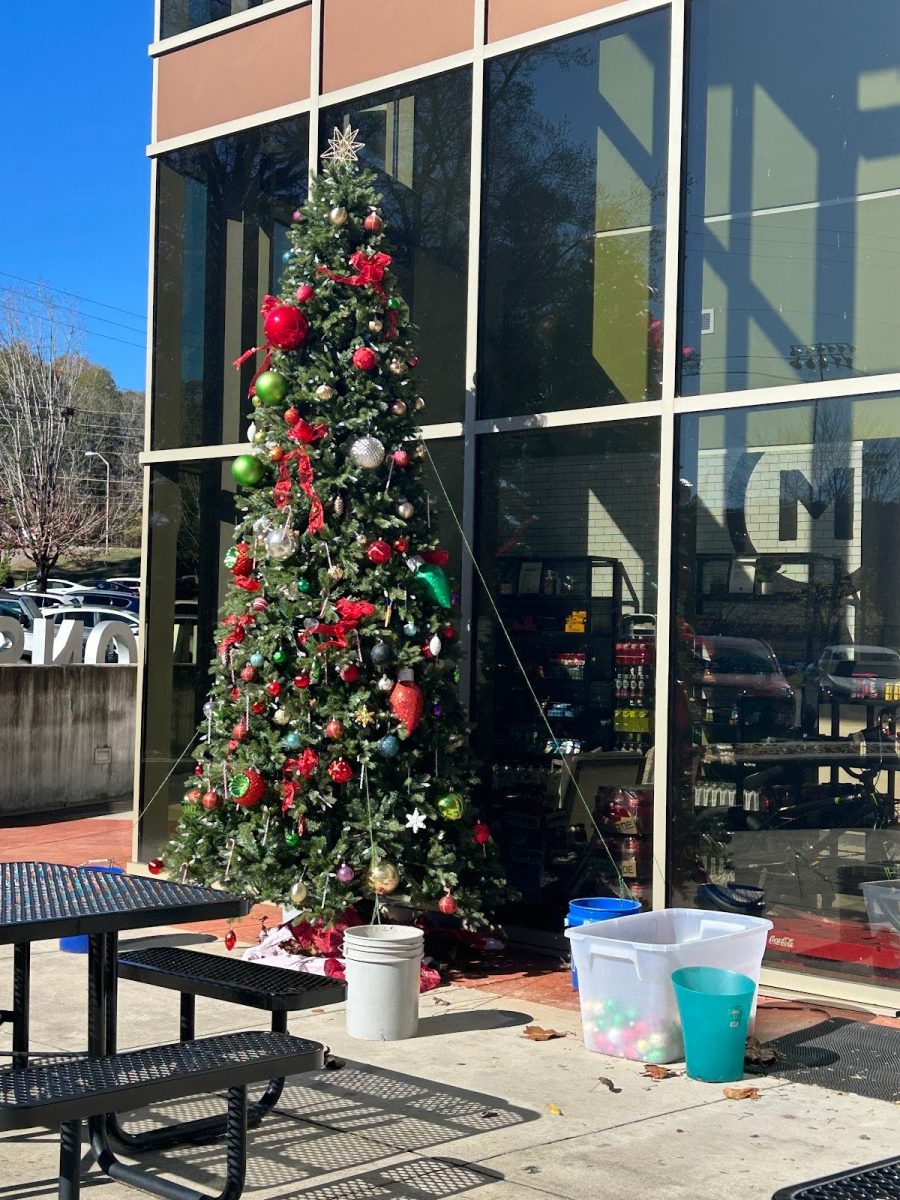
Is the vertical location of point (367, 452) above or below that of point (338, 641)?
above

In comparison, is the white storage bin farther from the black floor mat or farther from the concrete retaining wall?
the concrete retaining wall

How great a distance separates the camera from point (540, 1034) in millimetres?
6328

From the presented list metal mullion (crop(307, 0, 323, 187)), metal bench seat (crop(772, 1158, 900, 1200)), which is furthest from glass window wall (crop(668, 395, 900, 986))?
metal bench seat (crop(772, 1158, 900, 1200))

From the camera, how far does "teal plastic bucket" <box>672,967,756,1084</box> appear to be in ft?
18.4

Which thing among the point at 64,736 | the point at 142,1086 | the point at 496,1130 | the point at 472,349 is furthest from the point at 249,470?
the point at 64,736

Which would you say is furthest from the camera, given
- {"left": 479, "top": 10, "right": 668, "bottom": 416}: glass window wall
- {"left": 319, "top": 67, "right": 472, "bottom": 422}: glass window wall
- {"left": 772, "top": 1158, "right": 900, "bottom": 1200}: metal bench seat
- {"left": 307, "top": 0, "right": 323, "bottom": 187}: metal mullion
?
{"left": 307, "top": 0, "right": 323, "bottom": 187}: metal mullion

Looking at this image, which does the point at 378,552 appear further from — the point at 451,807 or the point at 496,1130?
the point at 496,1130

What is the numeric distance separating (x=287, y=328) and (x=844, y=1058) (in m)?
4.61

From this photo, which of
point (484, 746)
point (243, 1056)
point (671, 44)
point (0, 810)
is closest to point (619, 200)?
point (671, 44)

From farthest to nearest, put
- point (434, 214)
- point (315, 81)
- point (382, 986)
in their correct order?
point (315, 81), point (434, 214), point (382, 986)

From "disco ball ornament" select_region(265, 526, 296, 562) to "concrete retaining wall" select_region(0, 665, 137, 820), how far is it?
6.56 metres

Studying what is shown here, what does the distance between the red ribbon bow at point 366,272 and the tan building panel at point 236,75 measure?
2.58 m

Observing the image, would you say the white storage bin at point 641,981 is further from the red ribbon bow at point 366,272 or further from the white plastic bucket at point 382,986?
the red ribbon bow at point 366,272

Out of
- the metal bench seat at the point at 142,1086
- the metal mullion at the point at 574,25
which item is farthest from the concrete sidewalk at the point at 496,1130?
the metal mullion at the point at 574,25
